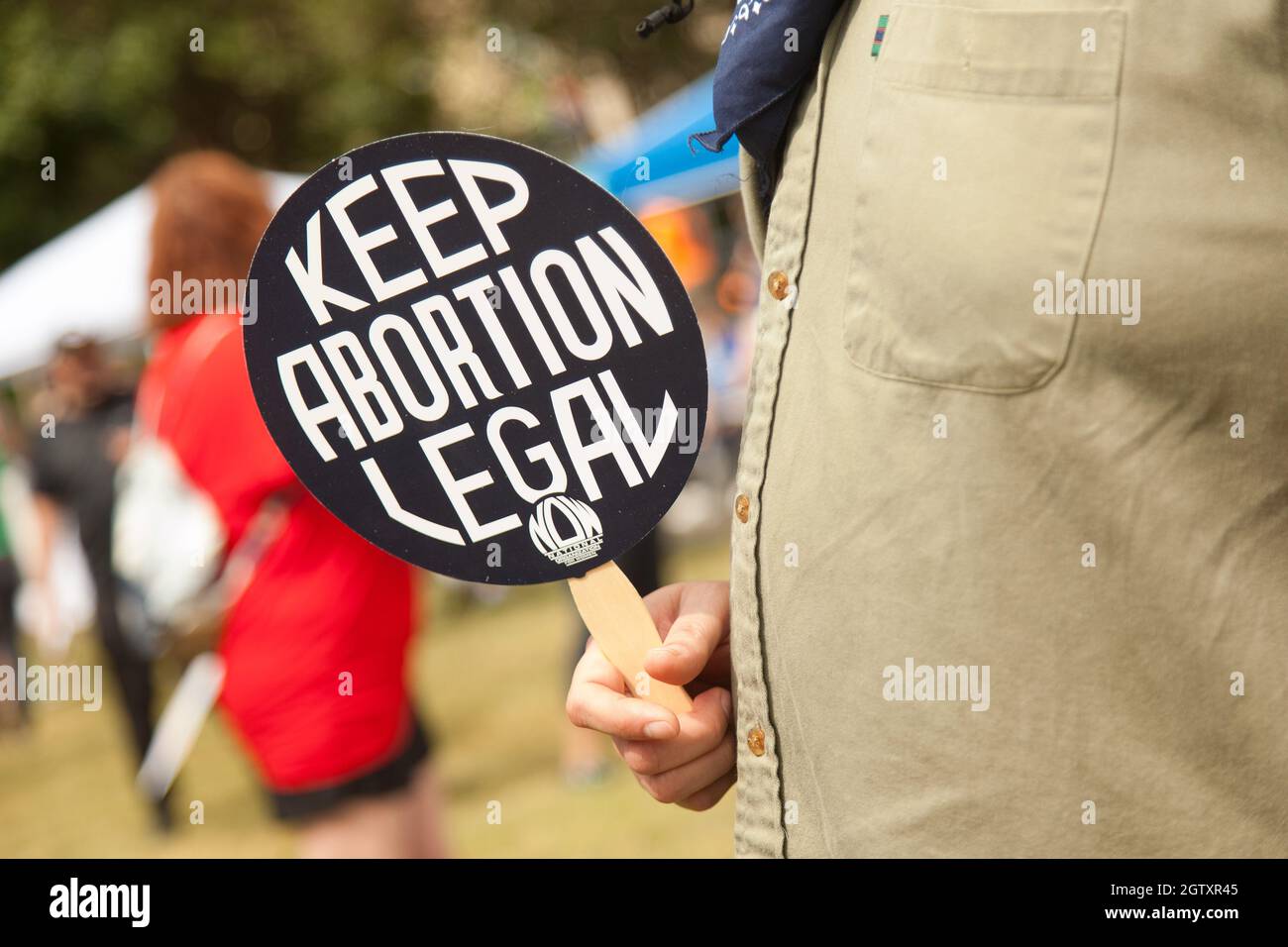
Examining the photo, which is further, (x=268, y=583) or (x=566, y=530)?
(x=268, y=583)

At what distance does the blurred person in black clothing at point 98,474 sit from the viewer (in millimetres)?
6207

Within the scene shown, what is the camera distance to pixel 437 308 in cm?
118

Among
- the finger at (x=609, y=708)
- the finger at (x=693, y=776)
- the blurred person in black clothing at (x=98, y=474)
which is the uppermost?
the finger at (x=609, y=708)

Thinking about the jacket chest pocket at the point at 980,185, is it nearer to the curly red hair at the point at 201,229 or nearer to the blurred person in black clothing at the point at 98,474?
the curly red hair at the point at 201,229

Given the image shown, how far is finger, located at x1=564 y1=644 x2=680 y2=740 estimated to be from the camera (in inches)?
44.9

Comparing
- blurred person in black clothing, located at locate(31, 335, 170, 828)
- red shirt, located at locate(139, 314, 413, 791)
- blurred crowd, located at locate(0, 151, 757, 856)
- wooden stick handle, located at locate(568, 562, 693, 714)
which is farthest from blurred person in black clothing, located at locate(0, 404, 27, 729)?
wooden stick handle, located at locate(568, 562, 693, 714)

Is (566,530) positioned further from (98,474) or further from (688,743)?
(98,474)

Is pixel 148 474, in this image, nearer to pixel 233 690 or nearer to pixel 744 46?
pixel 233 690

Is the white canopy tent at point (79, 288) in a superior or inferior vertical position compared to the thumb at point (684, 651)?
inferior

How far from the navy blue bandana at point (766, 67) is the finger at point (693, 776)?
1.79ft

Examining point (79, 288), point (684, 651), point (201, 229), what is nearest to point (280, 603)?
point (201, 229)

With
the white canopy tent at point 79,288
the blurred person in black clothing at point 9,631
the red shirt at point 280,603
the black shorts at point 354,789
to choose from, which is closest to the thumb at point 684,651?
the red shirt at point 280,603

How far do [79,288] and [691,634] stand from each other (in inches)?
292

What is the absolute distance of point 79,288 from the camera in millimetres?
7715
